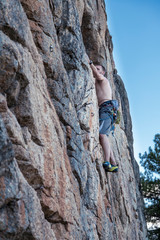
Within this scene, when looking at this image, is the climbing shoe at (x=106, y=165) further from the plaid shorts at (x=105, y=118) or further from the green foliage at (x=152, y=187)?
the green foliage at (x=152, y=187)

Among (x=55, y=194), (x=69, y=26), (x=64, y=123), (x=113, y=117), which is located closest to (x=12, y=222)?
(x=55, y=194)

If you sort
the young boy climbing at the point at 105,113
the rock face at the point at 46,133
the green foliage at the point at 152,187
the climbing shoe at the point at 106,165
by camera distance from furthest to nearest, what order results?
the green foliage at the point at 152,187 → the young boy climbing at the point at 105,113 → the climbing shoe at the point at 106,165 → the rock face at the point at 46,133

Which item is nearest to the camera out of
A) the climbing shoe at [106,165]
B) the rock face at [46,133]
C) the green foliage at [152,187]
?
the rock face at [46,133]

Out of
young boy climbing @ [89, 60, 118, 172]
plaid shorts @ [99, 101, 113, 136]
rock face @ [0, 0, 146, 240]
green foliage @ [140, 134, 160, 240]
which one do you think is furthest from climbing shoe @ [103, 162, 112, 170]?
green foliage @ [140, 134, 160, 240]

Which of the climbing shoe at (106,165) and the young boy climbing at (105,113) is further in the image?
the young boy climbing at (105,113)

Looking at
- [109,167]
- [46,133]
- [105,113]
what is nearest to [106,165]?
[109,167]

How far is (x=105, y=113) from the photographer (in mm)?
7688

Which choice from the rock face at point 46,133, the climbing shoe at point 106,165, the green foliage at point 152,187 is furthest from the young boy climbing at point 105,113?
the green foliage at point 152,187

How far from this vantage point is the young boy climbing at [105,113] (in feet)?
24.4

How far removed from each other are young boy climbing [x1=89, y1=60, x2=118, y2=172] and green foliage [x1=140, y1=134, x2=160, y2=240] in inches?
478

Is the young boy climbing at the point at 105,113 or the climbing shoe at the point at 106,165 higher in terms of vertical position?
the young boy climbing at the point at 105,113

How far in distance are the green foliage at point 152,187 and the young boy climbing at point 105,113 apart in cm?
1213

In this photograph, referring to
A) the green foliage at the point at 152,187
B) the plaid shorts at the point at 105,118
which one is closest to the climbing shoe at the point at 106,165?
the plaid shorts at the point at 105,118

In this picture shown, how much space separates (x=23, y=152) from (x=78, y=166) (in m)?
2.05
